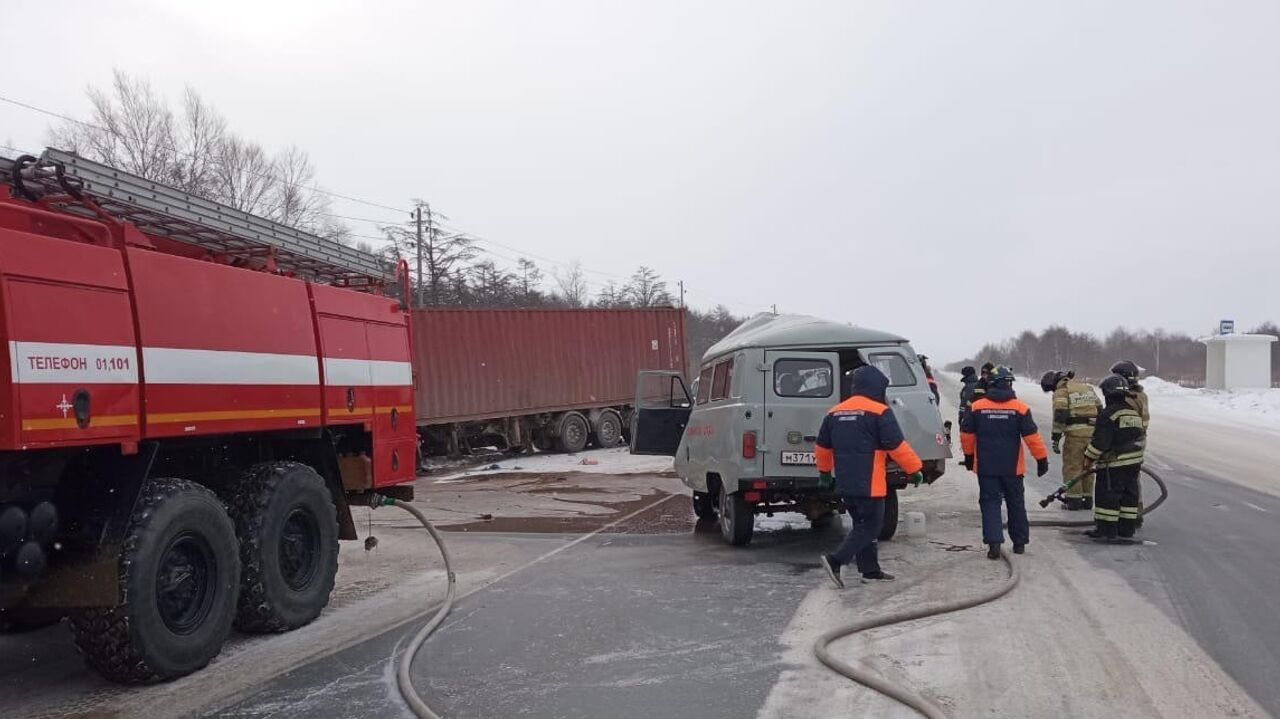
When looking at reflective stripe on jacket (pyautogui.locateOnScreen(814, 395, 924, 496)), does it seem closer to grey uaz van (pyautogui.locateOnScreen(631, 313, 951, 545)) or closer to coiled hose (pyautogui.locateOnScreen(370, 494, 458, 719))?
grey uaz van (pyautogui.locateOnScreen(631, 313, 951, 545))

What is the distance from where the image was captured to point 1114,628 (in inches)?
219

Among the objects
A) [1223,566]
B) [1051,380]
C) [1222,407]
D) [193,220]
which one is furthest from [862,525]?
[1222,407]

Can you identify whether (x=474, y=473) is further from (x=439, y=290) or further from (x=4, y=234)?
(x=439, y=290)

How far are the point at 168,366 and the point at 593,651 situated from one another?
294cm

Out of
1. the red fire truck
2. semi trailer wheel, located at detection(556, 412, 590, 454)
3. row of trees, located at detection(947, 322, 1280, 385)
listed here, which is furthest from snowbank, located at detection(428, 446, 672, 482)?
row of trees, located at detection(947, 322, 1280, 385)

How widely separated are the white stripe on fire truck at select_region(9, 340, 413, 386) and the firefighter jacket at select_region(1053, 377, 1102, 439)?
7.83m

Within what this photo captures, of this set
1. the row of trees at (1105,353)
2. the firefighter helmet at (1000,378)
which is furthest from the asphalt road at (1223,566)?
the row of trees at (1105,353)

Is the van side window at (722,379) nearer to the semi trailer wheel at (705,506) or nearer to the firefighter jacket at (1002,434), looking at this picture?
the semi trailer wheel at (705,506)

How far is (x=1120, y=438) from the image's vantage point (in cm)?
864

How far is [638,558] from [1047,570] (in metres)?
3.54

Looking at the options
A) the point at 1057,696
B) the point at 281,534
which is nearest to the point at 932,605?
the point at 1057,696

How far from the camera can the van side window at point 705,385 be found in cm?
1010

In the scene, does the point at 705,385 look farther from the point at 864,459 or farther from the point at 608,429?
the point at 608,429

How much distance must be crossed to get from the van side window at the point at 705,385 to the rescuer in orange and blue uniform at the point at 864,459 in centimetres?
297
